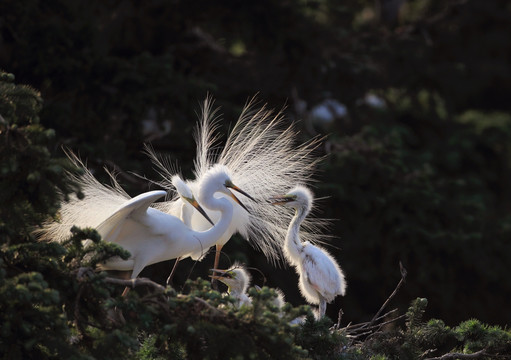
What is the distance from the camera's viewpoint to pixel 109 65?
5523 mm

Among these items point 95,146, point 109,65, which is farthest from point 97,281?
point 109,65

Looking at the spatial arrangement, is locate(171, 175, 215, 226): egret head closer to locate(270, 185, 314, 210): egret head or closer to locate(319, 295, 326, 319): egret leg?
locate(270, 185, 314, 210): egret head

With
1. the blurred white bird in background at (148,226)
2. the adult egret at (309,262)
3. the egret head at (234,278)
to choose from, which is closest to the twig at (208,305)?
the blurred white bird in background at (148,226)

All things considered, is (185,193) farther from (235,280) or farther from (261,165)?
(261,165)

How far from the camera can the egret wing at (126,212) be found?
377cm

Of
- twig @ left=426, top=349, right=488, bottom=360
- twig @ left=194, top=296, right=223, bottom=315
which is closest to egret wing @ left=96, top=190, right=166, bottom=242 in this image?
twig @ left=194, top=296, right=223, bottom=315

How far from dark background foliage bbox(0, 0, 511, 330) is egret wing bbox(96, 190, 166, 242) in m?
0.93

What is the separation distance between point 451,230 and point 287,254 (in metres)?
2.22

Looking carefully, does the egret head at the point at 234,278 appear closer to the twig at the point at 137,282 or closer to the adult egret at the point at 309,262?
the adult egret at the point at 309,262

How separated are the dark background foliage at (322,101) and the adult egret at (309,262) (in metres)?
0.72

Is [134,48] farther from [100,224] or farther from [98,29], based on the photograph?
[100,224]

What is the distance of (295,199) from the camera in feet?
15.4

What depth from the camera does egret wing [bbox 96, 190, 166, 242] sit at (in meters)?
3.77

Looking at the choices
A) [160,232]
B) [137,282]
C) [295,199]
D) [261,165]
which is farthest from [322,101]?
[137,282]
